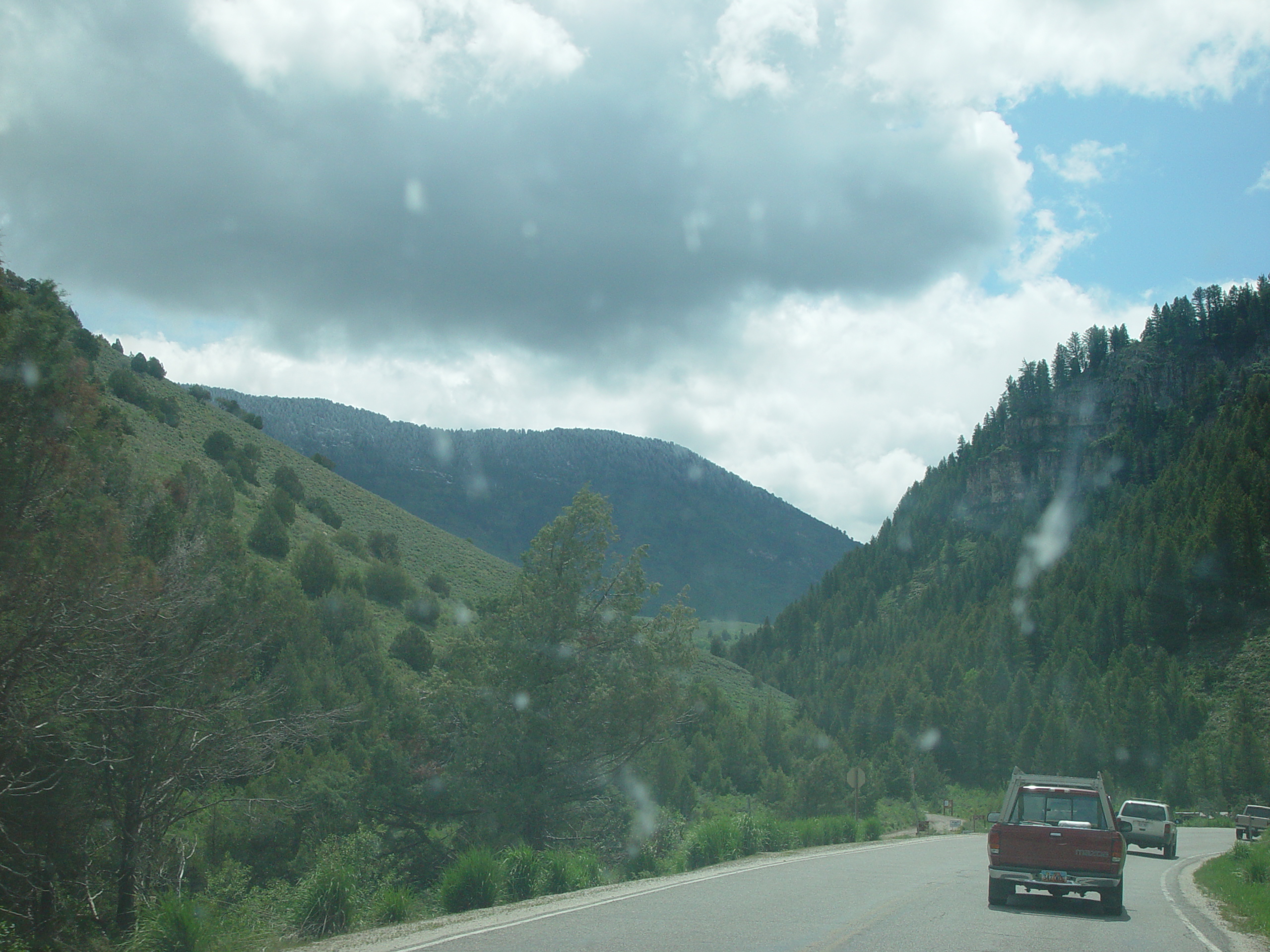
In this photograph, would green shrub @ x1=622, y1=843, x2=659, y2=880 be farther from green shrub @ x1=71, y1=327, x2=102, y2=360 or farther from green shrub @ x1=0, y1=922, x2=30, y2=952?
green shrub @ x1=71, y1=327, x2=102, y2=360

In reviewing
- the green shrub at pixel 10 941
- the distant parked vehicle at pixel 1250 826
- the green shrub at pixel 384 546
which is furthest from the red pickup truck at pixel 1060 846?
the green shrub at pixel 384 546

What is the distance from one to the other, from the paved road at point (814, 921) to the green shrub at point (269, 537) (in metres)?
39.3

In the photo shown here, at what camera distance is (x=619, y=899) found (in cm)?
1265

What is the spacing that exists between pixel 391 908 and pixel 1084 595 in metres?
109

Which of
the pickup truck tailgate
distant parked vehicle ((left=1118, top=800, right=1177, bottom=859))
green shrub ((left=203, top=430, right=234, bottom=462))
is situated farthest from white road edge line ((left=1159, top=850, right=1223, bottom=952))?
green shrub ((left=203, top=430, right=234, bottom=462))

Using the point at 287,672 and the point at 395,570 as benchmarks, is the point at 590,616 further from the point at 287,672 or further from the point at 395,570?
the point at 395,570

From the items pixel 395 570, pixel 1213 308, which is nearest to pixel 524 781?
pixel 395 570

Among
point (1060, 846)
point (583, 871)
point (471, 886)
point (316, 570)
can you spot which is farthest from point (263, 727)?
point (316, 570)

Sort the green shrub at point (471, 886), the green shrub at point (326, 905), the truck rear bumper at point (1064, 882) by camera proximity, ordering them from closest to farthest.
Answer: the green shrub at point (326, 905)
the truck rear bumper at point (1064, 882)
the green shrub at point (471, 886)

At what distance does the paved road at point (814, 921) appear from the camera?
8961mm

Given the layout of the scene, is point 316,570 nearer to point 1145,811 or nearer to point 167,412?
point 167,412

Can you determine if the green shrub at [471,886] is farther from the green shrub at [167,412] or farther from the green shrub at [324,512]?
the green shrub at [167,412]

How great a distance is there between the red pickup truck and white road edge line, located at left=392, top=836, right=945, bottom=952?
7.56 ft

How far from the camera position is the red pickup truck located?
12117 mm
